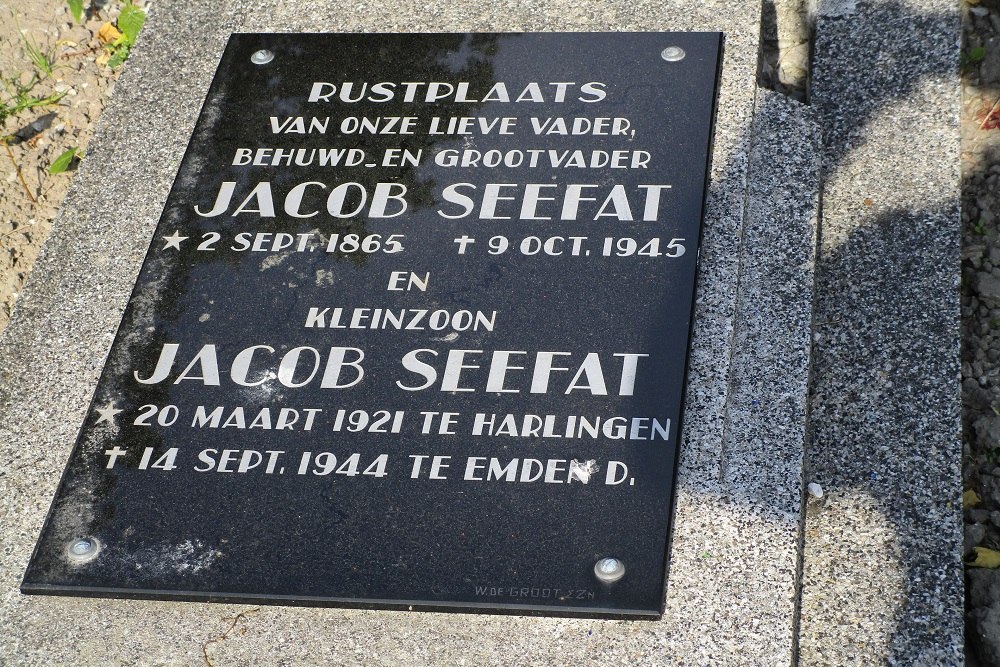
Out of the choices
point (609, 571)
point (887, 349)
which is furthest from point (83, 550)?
point (887, 349)

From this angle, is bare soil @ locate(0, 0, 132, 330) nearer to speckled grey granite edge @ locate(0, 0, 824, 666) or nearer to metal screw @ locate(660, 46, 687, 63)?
speckled grey granite edge @ locate(0, 0, 824, 666)

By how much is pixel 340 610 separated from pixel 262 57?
1.93 meters

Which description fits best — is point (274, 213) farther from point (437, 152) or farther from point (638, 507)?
point (638, 507)

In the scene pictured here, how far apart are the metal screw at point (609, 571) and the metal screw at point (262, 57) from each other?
2.08 meters

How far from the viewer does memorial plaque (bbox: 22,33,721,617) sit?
2.58 meters

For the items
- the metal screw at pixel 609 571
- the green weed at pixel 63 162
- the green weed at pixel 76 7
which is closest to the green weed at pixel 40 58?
the green weed at pixel 76 7

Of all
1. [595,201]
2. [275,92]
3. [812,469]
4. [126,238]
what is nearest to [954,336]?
[812,469]

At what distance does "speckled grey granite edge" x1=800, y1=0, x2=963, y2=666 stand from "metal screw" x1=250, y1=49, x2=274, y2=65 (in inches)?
71.3

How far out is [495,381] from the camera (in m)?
2.79

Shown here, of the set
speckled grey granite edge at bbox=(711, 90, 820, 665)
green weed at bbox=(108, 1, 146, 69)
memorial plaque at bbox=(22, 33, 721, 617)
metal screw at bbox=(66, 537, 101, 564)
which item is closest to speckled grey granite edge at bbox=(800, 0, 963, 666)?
speckled grey granite edge at bbox=(711, 90, 820, 665)

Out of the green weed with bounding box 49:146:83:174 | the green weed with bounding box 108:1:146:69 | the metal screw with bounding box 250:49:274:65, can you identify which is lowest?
the green weed with bounding box 49:146:83:174

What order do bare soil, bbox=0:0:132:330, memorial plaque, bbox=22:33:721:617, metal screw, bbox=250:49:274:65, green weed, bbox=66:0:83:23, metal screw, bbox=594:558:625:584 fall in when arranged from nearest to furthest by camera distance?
metal screw, bbox=594:558:625:584 → memorial plaque, bbox=22:33:721:617 → metal screw, bbox=250:49:274:65 → bare soil, bbox=0:0:132:330 → green weed, bbox=66:0:83:23

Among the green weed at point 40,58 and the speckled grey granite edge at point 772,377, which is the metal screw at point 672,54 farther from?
the green weed at point 40,58

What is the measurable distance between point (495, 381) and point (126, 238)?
131 cm
